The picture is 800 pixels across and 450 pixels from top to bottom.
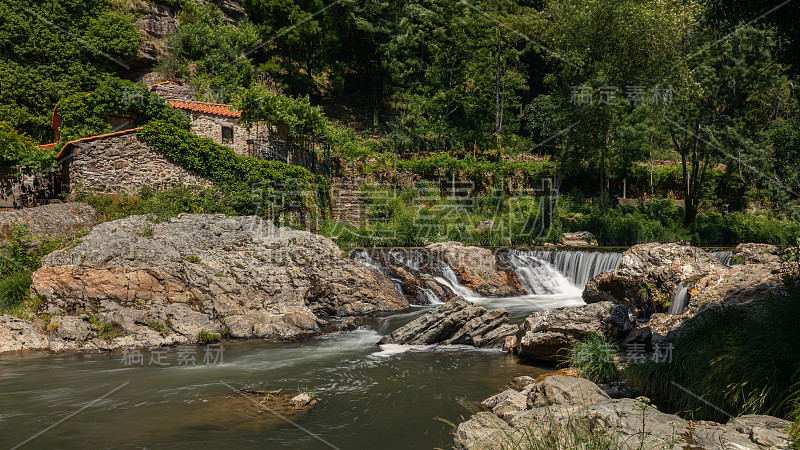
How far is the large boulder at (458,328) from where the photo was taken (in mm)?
10766

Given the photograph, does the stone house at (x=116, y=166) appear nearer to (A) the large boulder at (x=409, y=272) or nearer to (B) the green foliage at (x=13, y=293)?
(B) the green foliage at (x=13, y=293)

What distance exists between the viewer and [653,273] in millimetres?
11469

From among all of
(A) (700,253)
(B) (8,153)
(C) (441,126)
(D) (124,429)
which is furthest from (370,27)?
(D) (124,429)

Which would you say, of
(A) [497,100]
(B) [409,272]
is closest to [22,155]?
(B) [409,272]

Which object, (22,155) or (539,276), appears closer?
(22,155)

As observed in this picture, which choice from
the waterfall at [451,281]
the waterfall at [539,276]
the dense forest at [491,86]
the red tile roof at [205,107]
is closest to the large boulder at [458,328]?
the waterfall at [451,281]

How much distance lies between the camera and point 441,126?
3400 cm

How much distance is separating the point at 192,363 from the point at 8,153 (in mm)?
13408

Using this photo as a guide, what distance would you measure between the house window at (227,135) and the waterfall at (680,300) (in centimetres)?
1988

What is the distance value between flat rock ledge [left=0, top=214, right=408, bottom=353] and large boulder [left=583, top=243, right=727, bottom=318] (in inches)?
249

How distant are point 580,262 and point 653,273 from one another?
6511mm

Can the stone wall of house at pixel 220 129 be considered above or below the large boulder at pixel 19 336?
above

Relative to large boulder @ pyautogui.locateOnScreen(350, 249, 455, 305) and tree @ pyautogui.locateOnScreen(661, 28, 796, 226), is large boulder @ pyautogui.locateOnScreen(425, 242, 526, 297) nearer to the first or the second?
large boulder @ pyautogui.locateOnScreen(350, 249, 455, 305)

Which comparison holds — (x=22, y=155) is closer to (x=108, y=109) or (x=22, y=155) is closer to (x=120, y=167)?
(x=120, y=167)
